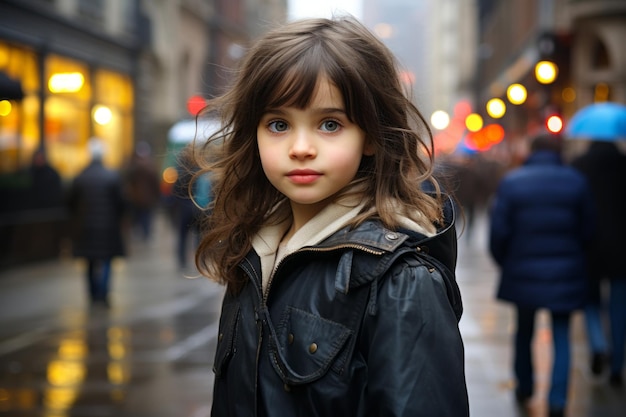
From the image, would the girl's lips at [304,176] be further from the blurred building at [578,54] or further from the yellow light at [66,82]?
the yellow light at [66,82]

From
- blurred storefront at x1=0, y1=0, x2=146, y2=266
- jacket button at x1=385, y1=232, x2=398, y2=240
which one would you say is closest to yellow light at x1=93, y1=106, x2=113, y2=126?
blurred storefront at x1=0, y1=0, x2=146, y2=266

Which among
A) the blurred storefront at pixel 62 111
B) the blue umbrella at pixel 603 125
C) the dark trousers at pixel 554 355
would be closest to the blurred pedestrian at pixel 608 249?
the blue umbrella at pixel 603 125

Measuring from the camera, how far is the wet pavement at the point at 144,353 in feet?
23.1

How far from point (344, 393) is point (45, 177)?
1776 cm

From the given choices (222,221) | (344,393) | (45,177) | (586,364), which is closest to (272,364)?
(344,393)

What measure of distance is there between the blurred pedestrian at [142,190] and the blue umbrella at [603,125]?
16058 millimetres

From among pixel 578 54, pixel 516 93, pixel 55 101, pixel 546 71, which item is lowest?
pixel 55 101

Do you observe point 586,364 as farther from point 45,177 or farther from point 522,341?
point 45,177

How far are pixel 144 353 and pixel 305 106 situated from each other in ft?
23.3

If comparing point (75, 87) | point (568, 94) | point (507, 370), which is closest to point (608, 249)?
point (507, 370)

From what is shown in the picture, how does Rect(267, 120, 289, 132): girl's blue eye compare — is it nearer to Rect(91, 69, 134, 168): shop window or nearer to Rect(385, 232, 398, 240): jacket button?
Rect(385, 232, 398, 240): jacket button

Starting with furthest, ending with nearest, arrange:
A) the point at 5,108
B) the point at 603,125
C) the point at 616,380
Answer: the point at 5,108, the point at 603,125, the point at 616,380

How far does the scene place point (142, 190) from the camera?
2353 centimetres

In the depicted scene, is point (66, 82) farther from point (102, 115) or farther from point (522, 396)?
point (522, 396)
